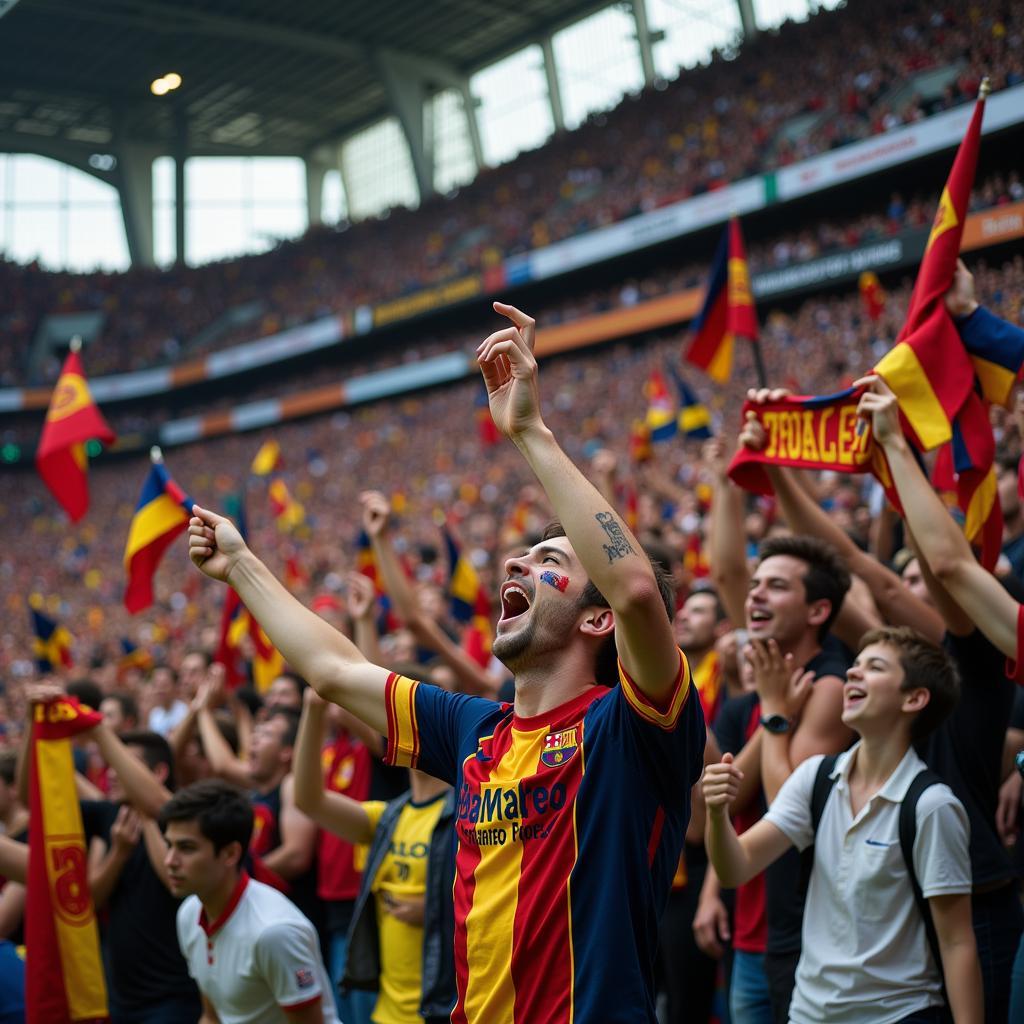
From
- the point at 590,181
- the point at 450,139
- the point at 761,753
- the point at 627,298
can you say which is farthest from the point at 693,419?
the point at 450,139

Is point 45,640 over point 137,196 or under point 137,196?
under

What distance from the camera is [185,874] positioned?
3.88m

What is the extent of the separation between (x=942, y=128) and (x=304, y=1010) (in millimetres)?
19655

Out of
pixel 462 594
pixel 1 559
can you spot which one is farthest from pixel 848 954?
pixel 1 559

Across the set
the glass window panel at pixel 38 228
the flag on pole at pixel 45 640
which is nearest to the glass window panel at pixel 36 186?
the glass window panel at pixel 38 228

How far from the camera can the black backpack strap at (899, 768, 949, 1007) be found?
2.99m

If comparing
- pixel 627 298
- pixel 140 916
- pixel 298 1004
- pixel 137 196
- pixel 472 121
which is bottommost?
pixel 298 1004

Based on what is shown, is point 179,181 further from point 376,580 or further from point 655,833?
point 655,833

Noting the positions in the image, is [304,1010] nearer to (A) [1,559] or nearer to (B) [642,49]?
(B) [642,49]

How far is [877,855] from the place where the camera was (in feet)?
10.1

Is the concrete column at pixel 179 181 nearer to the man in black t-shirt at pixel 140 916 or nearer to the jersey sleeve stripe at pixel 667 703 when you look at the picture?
the man in black t-shirt at pixel 140 916

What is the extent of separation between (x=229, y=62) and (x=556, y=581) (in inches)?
1410

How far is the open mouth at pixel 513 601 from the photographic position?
2555 millimetres

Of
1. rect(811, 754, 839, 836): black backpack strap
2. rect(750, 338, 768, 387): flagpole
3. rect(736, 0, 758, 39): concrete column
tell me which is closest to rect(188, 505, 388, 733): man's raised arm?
rect(811, 754, 839, 836): black backpack strap
